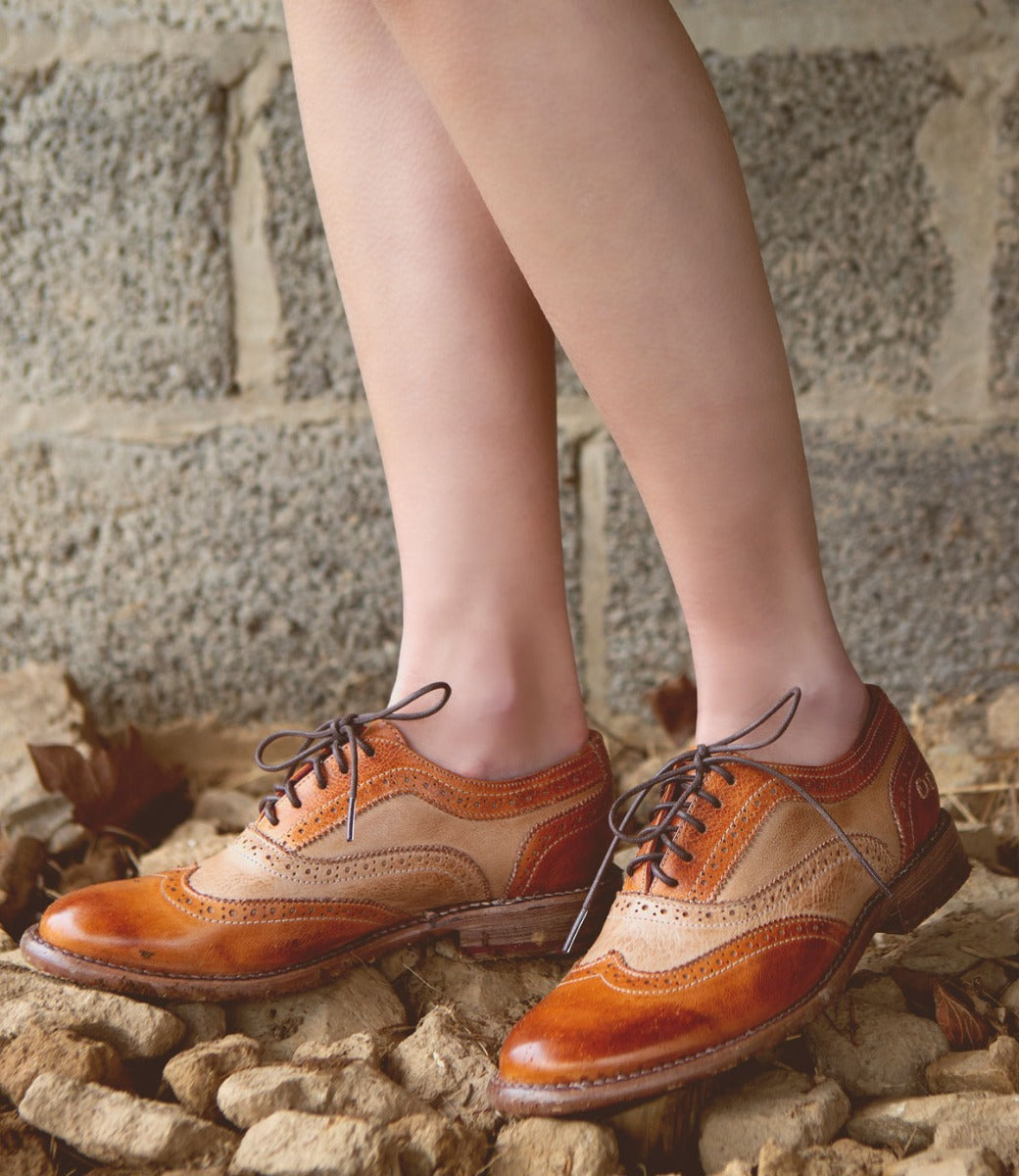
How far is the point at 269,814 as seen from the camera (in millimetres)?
920

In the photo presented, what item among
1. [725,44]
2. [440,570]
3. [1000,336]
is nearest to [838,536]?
[1000,336]

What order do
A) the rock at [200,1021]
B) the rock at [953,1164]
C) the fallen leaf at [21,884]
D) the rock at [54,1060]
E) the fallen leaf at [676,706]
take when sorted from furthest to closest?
the fallen leaf at [676,706]
the fallen leaf at [21,884]
the rock at [200,1021]
the rock at [54,1060]
the rock at [953,1164]

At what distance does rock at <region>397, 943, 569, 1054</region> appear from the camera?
2.98ft

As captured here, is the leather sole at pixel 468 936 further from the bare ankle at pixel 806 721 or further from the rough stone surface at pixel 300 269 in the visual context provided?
the rough stone surface at pixel 300 269

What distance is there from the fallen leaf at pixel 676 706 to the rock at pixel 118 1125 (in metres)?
0.95

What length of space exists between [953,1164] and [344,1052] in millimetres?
413

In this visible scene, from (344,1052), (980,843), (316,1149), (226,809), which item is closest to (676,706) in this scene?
(980,843)

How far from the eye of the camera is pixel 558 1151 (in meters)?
0.71

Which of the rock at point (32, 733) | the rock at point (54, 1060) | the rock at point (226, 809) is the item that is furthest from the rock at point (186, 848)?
the rock at point (54, 1060)

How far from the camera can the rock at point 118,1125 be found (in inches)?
27.9

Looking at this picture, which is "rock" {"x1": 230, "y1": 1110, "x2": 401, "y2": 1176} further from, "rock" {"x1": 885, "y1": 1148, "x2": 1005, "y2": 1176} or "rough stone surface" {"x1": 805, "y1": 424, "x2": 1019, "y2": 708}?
"rough stone surface" {"x1": 805, "y1": 424, "x2": 1019, "y2": 708}

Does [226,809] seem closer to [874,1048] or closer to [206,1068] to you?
[206,1068]

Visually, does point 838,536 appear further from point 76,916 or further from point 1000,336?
point 76,916

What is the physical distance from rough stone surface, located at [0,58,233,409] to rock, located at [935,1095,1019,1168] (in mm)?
1199
